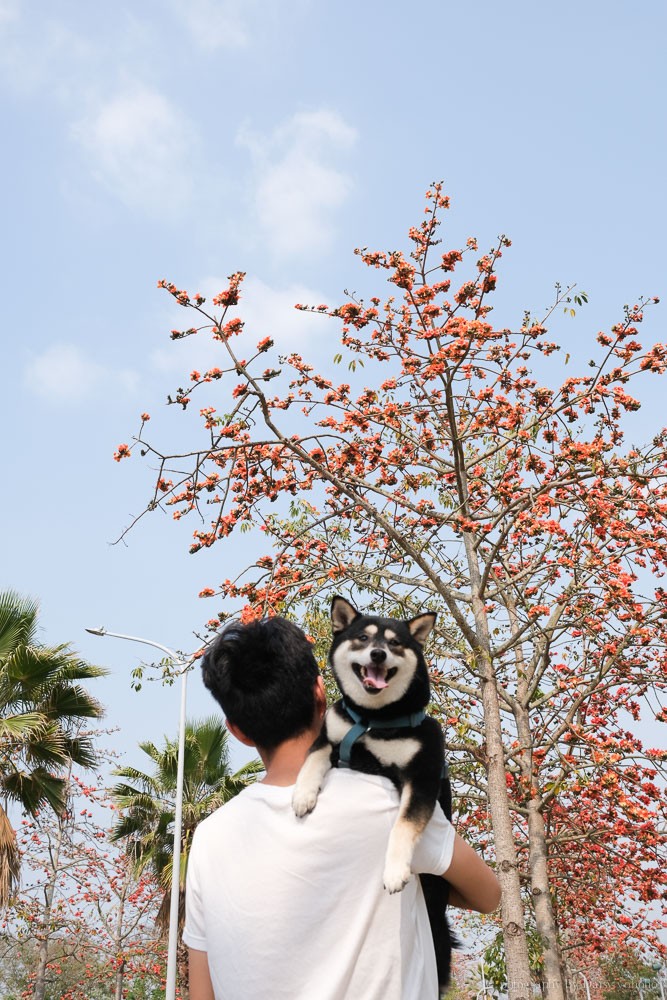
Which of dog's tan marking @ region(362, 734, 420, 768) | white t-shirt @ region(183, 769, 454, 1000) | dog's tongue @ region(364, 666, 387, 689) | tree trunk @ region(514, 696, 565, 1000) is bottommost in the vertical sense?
tree trunk @ region(514, 696, 565, 1000)

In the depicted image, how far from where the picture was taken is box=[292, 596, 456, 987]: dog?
231cm

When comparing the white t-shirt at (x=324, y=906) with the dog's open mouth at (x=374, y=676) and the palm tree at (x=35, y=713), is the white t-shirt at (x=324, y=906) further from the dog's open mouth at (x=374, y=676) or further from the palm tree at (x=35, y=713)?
the palm tree at (x=35, y=713)

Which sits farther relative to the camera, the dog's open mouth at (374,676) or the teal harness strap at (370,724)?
the dog's open mouth at (374,676)

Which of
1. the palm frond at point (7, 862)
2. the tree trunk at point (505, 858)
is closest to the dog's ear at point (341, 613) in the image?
the tree trunk at point (505, 858)

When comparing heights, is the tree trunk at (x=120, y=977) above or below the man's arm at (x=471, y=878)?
below

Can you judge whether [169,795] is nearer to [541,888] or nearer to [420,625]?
[541,888]

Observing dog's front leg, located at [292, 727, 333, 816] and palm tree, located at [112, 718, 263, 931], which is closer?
dog's front leg, located at [292, 727, 333, 816]

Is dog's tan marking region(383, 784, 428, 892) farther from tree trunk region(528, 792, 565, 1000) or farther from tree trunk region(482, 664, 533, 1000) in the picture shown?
tree trunk region(528, 792, 565, 1000)

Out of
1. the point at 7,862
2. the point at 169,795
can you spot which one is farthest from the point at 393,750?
the point at 169,795

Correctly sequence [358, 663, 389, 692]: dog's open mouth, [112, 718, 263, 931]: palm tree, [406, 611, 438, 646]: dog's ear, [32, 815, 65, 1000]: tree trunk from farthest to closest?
[32, 815, 65, 1000]: tree trunk
[112, 718, 263, 931]: palm tree
[406, 611, 438, 646]: dog's ear
[358, 663, 389, 692]: dog's open mouth

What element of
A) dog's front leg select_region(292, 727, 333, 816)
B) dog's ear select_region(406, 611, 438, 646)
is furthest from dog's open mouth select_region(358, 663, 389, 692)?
dog's front leg select_region(292, 727, 333, 816)

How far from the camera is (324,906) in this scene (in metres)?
1.84

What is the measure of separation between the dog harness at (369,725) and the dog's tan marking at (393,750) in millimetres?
41

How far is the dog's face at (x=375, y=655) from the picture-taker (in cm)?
260
